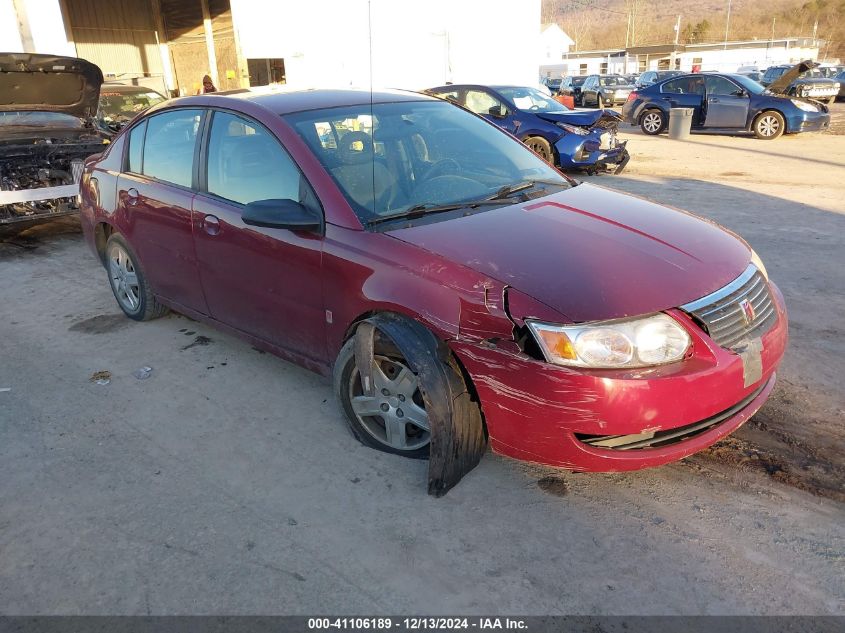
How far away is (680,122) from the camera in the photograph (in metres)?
16.1

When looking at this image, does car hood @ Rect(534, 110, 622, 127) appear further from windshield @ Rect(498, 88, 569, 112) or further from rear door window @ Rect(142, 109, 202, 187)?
rear door window @ Rect(142, 109, 202, 187)

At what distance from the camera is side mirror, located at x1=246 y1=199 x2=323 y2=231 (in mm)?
3029

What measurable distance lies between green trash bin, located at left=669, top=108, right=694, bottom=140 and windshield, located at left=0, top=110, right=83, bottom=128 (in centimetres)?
1354

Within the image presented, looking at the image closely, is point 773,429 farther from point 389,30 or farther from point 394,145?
point 389,30

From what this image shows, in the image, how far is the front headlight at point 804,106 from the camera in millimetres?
14547

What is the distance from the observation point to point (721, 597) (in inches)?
88.3

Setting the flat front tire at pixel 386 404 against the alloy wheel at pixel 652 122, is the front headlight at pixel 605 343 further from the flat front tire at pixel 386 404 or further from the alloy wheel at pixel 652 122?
the alloy wheel at pixel 652 122

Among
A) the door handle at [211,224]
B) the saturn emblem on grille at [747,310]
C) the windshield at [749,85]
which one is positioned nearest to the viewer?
the saturn emblem on grille at [747,310]

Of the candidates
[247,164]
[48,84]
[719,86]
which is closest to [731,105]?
[719,86]

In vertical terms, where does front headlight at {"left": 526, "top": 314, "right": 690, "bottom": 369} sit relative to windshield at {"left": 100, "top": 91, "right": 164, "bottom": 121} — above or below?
below

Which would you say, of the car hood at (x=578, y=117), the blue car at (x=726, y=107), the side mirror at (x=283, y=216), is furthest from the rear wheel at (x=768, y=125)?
the side mirror at (x=283, y=216)

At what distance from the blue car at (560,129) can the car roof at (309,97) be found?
21.1ft

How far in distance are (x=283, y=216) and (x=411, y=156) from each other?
866mm

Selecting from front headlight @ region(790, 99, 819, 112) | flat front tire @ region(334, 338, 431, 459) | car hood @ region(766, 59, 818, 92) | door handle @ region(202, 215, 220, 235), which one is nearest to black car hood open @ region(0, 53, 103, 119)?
door handle @ region(202, 215, 220, 235)
